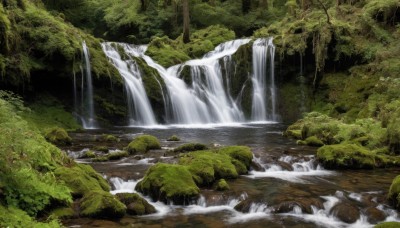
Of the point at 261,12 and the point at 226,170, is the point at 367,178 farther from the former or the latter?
the point at 261,12

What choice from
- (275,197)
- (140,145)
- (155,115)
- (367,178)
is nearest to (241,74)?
(155,115)

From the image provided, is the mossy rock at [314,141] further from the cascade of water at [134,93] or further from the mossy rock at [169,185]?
the cascade of water at [134,93]

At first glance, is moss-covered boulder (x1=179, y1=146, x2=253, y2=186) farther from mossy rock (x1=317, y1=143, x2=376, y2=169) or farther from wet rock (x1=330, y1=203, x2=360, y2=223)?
wet rock (x1=330, y1=203, x2=360, y2=223)

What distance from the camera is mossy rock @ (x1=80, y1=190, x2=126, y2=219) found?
23.7 ft

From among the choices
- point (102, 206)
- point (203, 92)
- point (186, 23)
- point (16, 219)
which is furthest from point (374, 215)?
point (186, 23)

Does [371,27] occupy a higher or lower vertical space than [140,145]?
higher

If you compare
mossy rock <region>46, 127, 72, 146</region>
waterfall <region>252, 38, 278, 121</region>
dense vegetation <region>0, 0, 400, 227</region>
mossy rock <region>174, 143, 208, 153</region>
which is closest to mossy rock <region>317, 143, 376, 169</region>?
dense vegetation <region>0, 0, 400, 227</region>

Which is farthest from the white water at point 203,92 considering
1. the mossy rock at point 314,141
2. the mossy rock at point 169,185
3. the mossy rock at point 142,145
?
the mossy rock at point 169,185

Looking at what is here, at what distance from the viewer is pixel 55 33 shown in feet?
60.4

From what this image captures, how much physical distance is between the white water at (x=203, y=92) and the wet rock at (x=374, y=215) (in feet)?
46.1

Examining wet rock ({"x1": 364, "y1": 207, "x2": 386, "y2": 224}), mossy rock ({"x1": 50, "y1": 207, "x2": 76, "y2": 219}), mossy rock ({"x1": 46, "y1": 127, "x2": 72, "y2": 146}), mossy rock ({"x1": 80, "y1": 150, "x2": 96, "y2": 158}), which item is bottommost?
wet rock ({"x1": 364, "y1": 207, "x2": 386, "y2": 224})

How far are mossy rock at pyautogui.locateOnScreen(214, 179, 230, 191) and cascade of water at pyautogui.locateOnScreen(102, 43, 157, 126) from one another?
11942mm

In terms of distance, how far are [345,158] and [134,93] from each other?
12.1 m

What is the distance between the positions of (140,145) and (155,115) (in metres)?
8.35
